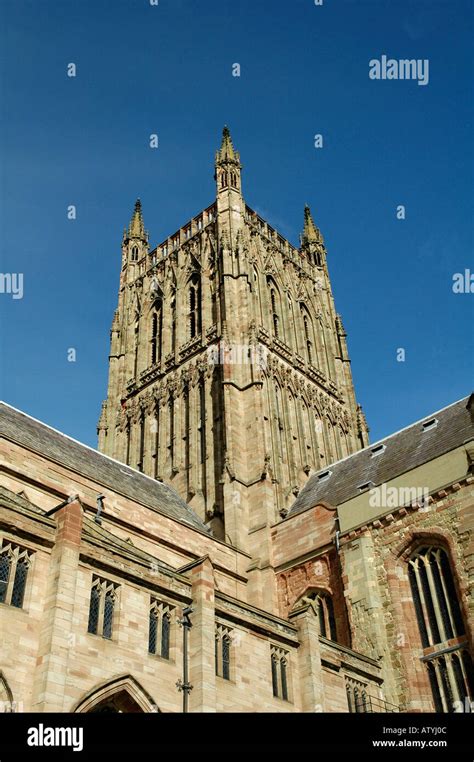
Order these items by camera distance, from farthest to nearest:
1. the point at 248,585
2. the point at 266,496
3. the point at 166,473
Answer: the point at 166,473
the point at 266,496
the point at 248,585

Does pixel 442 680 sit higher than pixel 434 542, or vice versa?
pixel 434 542

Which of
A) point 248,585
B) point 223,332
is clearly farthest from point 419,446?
point 223,332

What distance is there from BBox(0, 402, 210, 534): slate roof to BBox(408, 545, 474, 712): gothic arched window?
34.1 ft

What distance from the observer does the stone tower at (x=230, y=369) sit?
38.3 meters

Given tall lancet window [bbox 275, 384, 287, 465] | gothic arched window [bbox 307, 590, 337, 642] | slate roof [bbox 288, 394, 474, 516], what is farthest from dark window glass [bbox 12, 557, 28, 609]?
tall lancet window [bbox 275, 384, 287, 465]

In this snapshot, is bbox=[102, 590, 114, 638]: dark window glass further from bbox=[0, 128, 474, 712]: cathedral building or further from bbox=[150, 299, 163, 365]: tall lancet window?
bbox=[150, 299, 163, 365]: tall lancet window

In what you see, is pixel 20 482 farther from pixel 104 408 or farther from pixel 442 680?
pixel 104 408

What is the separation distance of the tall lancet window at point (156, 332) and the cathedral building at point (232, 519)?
0.15 meters

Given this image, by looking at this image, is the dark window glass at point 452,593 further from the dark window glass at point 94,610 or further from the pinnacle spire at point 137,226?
the pinnacle spire at point 137,226

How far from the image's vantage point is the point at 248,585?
33094mm

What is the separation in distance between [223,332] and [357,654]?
2198 centimetres

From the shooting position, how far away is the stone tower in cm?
3831

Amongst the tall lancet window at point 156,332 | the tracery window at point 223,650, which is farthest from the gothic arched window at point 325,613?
the tall lancet window at point 156,332

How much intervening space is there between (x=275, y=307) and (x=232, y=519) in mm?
18700
